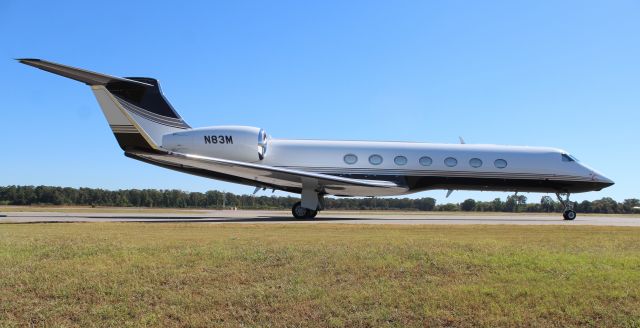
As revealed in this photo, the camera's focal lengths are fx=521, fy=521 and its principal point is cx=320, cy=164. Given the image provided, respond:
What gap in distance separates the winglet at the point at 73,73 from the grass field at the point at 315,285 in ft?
28.1

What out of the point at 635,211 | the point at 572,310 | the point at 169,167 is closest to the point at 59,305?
the point at 572,310

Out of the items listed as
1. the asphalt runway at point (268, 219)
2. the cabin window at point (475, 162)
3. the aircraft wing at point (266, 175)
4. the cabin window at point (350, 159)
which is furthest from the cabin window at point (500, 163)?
the cabin window at point (350, 159)

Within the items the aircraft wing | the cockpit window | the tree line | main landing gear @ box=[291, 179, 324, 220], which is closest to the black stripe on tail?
the aircraft wing

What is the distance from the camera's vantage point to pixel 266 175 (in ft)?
66.3

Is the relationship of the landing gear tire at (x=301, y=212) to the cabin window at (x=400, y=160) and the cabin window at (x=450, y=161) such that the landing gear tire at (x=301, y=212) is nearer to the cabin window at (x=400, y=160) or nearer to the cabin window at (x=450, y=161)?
the cabin window at (x=400, y=160)

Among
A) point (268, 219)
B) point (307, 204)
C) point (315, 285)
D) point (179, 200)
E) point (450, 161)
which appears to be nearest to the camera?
point (315, 285)

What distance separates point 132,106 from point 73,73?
4.45 m

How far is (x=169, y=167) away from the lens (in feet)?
69.2

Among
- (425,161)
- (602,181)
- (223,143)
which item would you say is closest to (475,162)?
(425,161)

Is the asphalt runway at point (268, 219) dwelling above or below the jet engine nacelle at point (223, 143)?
Answer: below

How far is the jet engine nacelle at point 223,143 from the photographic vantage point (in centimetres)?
2130

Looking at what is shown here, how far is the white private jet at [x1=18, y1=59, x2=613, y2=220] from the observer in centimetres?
2123

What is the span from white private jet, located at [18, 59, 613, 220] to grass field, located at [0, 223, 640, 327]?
1205 centimetres

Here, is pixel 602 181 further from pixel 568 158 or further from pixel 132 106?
pixel 132 106
